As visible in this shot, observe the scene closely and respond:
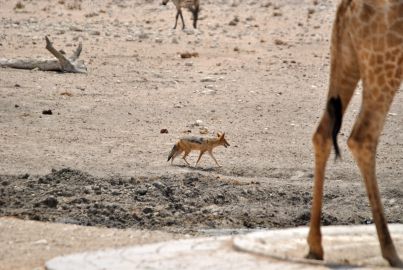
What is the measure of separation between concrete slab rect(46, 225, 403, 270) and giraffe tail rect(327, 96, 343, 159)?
0.66m

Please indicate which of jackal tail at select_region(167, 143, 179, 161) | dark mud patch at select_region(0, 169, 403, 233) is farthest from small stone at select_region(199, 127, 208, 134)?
dark mud patch at select_region(0, 169, 403, 233)

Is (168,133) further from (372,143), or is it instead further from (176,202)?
(372,143)

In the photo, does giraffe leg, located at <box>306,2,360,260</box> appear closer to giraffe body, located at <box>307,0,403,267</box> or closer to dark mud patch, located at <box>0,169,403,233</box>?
giraffe body, located at <box>307,0,403,267</box>

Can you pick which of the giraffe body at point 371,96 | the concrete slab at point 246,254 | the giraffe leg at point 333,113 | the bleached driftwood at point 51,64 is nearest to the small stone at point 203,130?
the bleached driftwood at point 51,64

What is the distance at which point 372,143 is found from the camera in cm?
760

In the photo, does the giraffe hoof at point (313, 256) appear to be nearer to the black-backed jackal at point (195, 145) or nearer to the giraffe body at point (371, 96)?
the giraffe body at point (371, 96)

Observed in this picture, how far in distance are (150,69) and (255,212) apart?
10.1m

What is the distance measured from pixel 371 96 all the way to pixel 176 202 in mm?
3325

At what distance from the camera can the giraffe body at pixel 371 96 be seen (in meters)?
7.60

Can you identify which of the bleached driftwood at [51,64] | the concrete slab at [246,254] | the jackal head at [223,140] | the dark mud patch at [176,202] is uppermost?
the concrete slab at [246,254]

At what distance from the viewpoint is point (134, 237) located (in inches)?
343

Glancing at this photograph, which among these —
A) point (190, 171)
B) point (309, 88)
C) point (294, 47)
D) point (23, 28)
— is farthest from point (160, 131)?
point (23, 28)

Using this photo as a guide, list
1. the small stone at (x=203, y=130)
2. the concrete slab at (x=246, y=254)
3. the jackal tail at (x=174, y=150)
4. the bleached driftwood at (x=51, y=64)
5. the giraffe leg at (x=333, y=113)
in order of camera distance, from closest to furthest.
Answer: the concrete slab at (x=246, y=254)
the giraffe leg at (x=333, y=113)
the jackal tail at (x=174, y=150)
the small stone at (x=203, y=130)
the bleached driftwood at (x=51, y=64)

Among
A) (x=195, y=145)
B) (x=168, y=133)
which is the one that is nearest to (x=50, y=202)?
(x=195, y=145)
